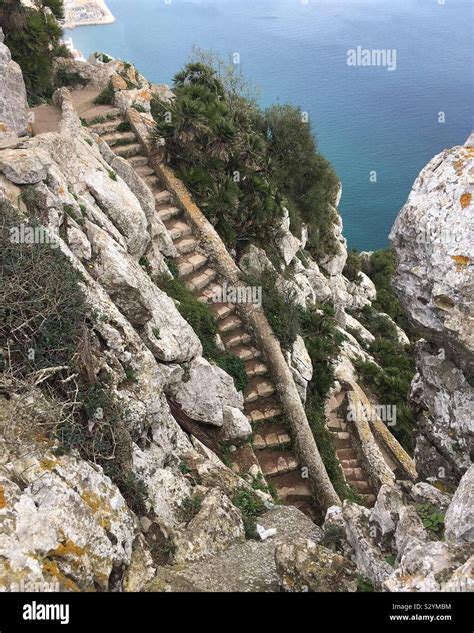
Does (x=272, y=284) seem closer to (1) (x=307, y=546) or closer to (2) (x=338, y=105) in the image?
(1) (x=307, y=546)

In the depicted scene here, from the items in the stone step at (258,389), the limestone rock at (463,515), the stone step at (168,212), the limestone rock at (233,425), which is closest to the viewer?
the limestone rock at (463,515)

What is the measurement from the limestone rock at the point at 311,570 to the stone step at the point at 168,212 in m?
11.2

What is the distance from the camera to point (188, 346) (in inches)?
472

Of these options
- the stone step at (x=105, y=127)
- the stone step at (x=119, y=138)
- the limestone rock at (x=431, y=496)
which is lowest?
the limestone rock at (x=431, y=496)

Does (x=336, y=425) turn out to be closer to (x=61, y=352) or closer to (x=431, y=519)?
(x=431, y=519)

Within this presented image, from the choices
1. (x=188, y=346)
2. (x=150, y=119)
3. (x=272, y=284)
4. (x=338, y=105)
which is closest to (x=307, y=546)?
(x=188, y=346)

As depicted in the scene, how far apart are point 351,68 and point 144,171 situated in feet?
344

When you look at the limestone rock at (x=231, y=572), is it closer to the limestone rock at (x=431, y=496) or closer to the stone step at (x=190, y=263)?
the limestone rock at (x=431, y=496)

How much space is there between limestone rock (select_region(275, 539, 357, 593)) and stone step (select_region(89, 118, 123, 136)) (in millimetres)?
15058

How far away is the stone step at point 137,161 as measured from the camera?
17.5 m

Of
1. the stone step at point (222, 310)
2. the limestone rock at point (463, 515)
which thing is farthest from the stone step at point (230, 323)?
the limestone rock at point (463, 515)

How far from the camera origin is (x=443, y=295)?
25.6 feet
